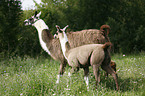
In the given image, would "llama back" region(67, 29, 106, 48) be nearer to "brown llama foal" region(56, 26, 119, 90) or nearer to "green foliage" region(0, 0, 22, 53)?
"brown llama foal" region(56, 26, 119, 90)

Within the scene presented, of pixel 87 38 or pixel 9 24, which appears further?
pixel 9 24

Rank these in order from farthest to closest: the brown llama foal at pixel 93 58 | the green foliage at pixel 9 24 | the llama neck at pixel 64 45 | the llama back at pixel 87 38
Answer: the green foliage at pixel 9 24 < the llama back at pixel 87 38 < the llama neck at pixel 64 45 < the brown llama foal at pixel 93 58

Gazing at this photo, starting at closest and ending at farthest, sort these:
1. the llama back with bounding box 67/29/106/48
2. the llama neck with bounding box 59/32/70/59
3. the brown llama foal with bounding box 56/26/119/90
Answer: the brown llama foal with bounding box 56/26/119/90 → the llama neck with bounding box 59/32/70/59 → the llama back with bounding box 67/29/106/48

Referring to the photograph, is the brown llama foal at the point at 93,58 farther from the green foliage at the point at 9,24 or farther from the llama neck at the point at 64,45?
the green foliage at the point at 9,24

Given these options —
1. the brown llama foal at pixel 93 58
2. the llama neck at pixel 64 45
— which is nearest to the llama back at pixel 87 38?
the llama neck at pixel 64 45

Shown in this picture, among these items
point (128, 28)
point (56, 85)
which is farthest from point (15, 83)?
point (128, 28)

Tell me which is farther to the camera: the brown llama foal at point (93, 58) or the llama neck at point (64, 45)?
the llama neck at point (64, 45)

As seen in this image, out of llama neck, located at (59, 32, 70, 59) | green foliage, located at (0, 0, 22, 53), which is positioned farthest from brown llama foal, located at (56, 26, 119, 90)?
green foliage, located at (0, 0, 22, 53)

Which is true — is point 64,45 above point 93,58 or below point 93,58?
above

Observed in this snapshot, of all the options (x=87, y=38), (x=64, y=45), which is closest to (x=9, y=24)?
(x=87, y=38)

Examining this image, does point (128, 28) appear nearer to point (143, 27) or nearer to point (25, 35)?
point (143, 27)

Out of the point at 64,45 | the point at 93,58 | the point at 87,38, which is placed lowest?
the point at 93,58

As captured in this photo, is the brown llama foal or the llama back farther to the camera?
the llama back

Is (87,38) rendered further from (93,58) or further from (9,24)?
(9,24)
